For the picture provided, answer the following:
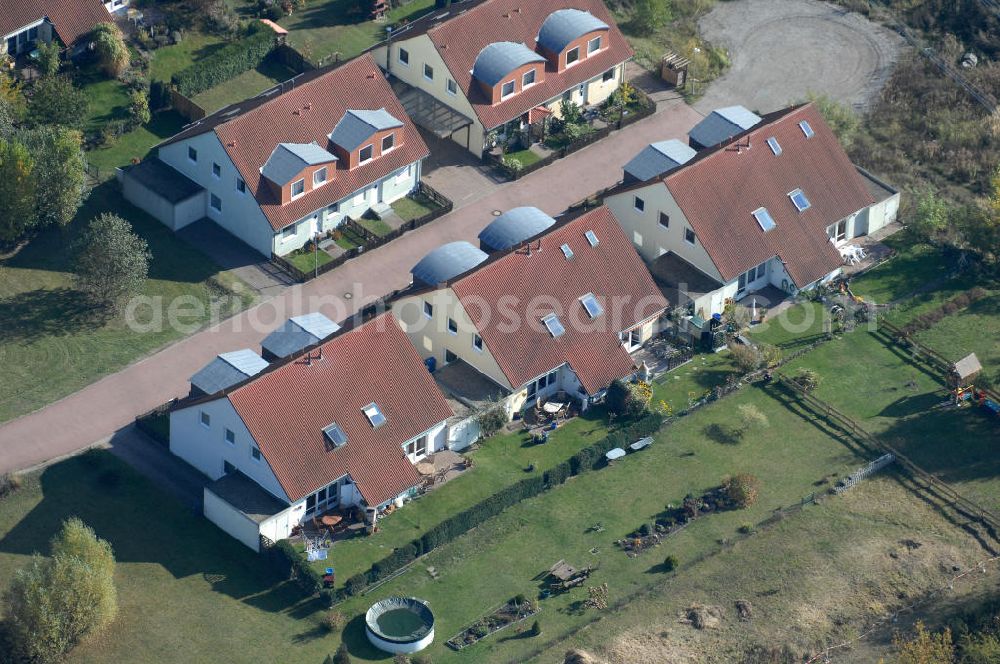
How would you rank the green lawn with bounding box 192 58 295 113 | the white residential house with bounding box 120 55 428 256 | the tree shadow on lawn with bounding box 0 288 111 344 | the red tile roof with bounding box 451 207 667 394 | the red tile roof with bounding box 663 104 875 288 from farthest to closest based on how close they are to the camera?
the green lawn with bounding box 192 58 295 113 < the red tile roof with bounding box 663 104 875 288 < the white residential house with bounding box 120 55 428 256 < the tree shadow on lawn with bounding box 0 288 111 344 < the red tile roof with bounding box 451 207 667 394

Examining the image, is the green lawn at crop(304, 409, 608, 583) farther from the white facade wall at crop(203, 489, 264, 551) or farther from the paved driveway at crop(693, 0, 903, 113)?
the paved driveway at crop(693, 0, 903, 113)

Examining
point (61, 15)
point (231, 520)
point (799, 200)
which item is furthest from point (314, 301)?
point (799, 200)

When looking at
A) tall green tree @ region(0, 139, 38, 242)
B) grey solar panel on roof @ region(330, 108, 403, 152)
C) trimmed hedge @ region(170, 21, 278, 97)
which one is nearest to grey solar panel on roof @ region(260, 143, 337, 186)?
grey solar panel on roof @ region(330, 108, 403, 152)

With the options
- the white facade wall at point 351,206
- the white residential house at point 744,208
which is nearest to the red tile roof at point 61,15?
the white facade wall at point 351,206

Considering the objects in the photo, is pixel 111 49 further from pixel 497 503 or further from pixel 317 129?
pixel 497 503

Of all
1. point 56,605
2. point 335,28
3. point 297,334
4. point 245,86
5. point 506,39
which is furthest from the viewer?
point 335,28

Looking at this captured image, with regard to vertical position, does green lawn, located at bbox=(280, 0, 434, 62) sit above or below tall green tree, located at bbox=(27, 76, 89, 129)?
below

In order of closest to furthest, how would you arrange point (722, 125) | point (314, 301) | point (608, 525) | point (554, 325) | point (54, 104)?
point (608, 525)
point (554, 325)
point (314, 301)
point (54, 104)
point (722, 125)
